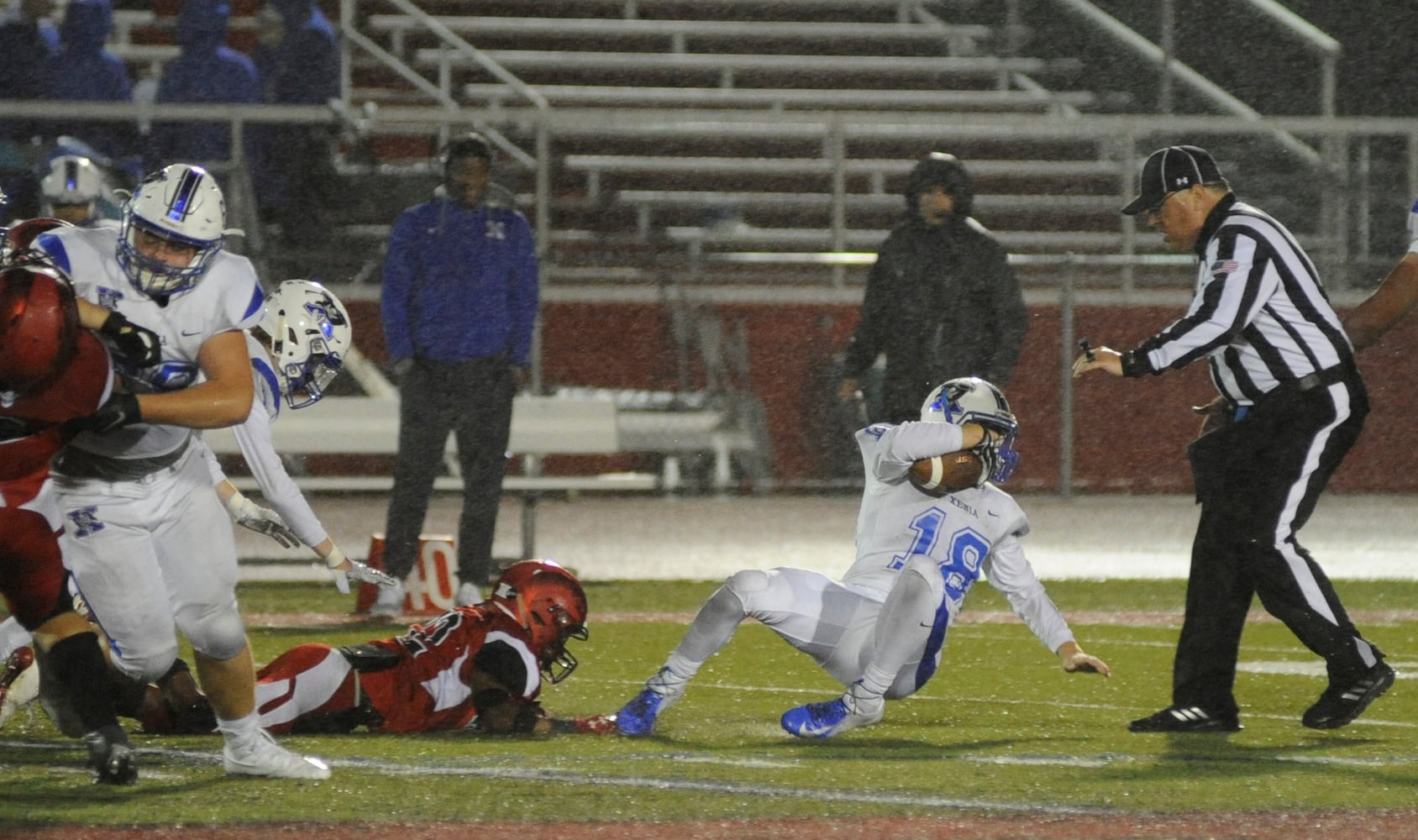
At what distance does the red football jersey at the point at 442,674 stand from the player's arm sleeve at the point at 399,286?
3625 millimetres

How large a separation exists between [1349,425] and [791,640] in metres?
1.77

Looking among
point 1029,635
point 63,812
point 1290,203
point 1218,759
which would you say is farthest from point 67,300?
point 1290,203

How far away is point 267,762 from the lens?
517cm

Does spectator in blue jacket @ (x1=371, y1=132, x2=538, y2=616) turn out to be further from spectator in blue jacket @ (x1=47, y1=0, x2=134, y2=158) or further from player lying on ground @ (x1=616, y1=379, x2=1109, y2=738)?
spectator in blue jacket @ (x1=47, y1=0, x2=134, y2=158)

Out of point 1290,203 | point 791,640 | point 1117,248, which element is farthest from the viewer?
point 1117,248

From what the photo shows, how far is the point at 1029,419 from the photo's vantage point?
1551 cm

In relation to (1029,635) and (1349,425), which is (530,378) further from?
(1349,425)

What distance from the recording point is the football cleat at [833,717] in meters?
5.85

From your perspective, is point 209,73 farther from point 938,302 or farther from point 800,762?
point 800,762

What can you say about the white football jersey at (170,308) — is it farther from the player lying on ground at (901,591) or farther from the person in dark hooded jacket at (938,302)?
the person in dark hooded jacket at (938,302)

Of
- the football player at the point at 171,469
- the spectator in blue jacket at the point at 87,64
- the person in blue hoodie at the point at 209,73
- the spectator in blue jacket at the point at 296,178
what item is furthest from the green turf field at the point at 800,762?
the spectator in blue jacket at the point at 87,64

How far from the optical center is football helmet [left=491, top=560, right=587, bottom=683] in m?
5.95

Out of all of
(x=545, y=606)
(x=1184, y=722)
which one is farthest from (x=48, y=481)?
(x=1184, y=722)

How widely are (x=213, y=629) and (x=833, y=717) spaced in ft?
5.82
